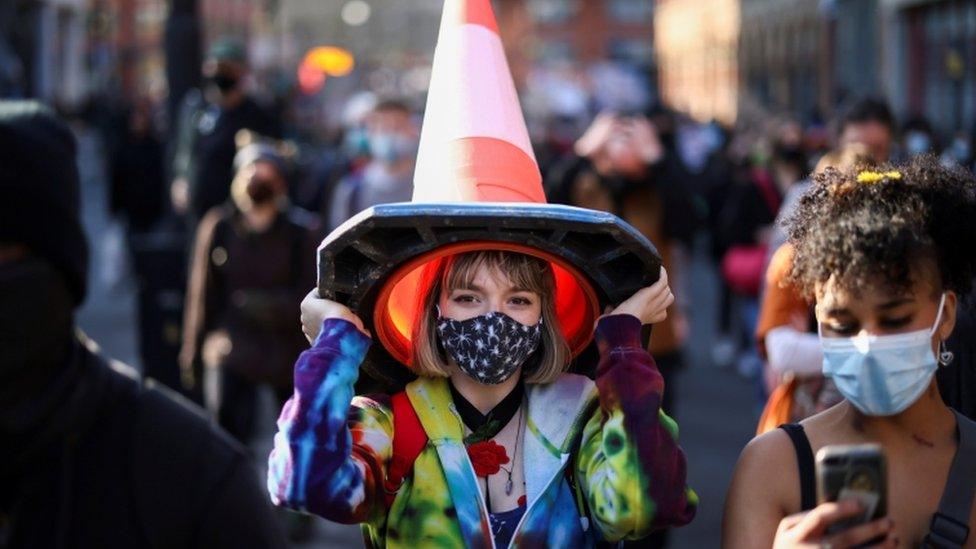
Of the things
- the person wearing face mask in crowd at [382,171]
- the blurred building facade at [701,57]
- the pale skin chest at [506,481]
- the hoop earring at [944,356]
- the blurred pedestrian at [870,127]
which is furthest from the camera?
the blurred building facade at [701,57]

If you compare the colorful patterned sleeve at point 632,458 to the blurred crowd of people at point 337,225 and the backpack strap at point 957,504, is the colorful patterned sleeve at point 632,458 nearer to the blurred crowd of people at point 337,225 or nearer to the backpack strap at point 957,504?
the backpack strap at point 957,504

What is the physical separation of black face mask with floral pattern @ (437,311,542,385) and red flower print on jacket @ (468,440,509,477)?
126 mm

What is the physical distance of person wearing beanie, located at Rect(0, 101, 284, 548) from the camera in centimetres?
287

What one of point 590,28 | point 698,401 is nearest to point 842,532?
point 698,401

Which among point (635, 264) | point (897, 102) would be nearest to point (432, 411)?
point (635, 264)

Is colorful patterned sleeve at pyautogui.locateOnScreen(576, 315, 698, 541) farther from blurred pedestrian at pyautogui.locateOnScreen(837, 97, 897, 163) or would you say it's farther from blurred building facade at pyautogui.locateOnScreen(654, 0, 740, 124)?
blurred building facade at pyautogui.locateOnScreen(654, 0, 740, 124)

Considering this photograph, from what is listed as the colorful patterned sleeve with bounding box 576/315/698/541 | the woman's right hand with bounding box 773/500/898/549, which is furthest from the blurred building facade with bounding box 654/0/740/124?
the woman's right hand with bounding box 773/500/898/549

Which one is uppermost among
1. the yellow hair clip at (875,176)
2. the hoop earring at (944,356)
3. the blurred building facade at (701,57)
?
the yellow hair clip at (875,176)

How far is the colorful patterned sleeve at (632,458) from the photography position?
9.82 ft

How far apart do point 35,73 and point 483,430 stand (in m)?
45.6

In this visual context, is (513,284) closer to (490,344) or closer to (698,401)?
(490,344)

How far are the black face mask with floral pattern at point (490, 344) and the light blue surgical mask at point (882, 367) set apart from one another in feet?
1.88

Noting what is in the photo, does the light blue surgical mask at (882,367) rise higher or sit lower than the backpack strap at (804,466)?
higher

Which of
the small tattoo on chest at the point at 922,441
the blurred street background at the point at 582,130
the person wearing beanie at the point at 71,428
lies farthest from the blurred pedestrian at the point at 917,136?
the person wearing beanie at the point at 71,428
